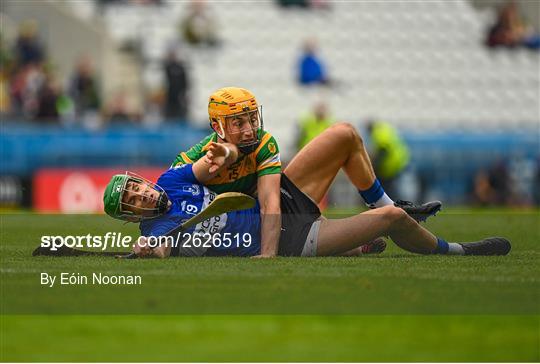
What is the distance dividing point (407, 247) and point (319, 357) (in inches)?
144

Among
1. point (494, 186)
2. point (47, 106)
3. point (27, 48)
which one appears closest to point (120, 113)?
point (47, 106)

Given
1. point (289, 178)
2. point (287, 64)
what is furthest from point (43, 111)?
point (289, 178)

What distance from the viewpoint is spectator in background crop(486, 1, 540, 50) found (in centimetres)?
2958

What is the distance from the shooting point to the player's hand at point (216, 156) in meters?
9.37

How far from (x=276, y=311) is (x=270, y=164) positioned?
2254 mm

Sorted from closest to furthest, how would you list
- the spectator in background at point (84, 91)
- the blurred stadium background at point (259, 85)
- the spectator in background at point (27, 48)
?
the blurred stadium background at point (259, 85), the spectator in background at point (84, 91), the spectator in background at point (27, 48)

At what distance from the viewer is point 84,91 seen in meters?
25.3

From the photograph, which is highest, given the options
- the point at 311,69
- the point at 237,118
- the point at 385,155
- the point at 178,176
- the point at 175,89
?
the point at 237,118

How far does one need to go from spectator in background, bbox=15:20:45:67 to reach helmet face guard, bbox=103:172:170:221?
16.2 m

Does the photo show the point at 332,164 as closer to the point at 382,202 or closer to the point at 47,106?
the point at 382,202

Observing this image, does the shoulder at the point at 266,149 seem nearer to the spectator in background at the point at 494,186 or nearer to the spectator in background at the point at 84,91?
the spectator in background at the point at 494,186

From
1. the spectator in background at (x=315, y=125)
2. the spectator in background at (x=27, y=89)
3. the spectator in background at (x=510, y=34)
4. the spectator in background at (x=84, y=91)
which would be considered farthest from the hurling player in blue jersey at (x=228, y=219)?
the spectator in background at (x=510, y=34)

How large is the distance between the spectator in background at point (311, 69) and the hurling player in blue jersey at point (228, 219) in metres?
16.8

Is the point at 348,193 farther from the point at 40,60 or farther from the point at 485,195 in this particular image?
the point at 40,60
